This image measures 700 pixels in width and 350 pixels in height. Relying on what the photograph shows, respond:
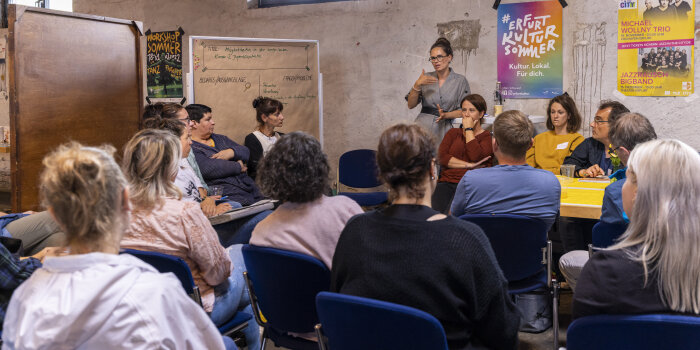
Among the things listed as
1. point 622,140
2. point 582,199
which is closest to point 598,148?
point 582,199

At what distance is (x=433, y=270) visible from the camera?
1517 mm

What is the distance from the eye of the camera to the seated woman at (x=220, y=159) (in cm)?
419

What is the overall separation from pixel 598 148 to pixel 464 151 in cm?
103

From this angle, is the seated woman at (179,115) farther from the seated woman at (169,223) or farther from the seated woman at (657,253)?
the seated woman at (657,253)

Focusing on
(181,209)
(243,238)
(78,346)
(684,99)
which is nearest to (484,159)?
(684,99)

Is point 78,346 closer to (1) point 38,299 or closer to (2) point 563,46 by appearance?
(1) point 38,299

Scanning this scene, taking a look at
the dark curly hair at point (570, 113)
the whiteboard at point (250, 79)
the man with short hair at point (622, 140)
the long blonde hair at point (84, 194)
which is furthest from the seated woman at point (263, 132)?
the long blonde hair at point (84, 194)

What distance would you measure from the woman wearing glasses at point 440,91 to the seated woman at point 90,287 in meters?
4.59

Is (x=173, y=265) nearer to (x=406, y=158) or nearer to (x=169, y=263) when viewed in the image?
(x=169, y=263)

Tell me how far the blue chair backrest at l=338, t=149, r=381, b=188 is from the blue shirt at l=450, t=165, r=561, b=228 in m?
2.89

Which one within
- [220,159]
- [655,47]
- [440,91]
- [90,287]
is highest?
[655,47]

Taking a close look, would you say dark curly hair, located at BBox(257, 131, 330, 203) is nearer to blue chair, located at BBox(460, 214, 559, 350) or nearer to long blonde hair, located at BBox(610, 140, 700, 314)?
blue chair, located at BBox(460, 214, 559, 350)

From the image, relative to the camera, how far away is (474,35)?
18.6 feet

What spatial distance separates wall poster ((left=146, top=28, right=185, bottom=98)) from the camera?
706 cm
